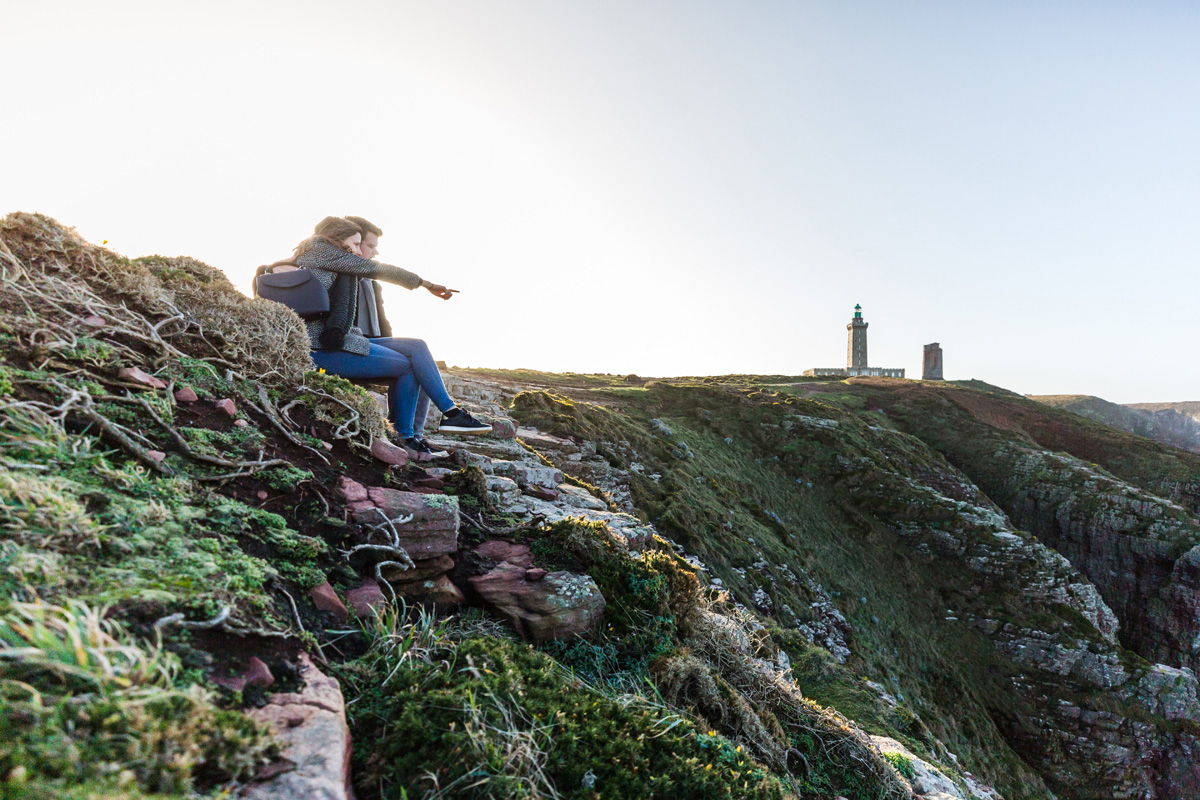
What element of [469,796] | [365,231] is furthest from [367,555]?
[365,231]

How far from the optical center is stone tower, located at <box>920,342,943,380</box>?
79438 millimetres

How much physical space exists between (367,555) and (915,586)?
21717 mm

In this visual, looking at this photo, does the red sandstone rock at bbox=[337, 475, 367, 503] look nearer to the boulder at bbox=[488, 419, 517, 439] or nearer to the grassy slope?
Answer: the boulder at bbox=[488, 419, 517, 439]

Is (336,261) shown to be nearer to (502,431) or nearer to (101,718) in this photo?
(502,431)

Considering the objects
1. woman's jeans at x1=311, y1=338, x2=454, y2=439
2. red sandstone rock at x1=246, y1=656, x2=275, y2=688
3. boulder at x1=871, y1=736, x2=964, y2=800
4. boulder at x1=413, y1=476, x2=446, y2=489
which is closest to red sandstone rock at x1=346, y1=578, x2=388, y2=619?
red sandstone rock at x1=246, y1=656, x2=275, y2=688

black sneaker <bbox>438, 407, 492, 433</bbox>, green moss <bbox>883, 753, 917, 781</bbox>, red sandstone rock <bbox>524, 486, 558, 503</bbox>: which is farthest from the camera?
red sandstone rock <bbox>524, 486, 558, 503</bbox>

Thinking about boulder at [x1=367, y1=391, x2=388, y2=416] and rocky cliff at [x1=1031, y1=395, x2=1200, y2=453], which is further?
rocky cliff at [x1=1031, y1=395, x2=1200, y2=453]

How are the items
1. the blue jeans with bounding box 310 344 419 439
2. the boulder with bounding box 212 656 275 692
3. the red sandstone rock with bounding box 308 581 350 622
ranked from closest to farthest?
the boulder with bounding box 212 656 275 692 < the red sandstone rock with bounding box 308 581 350 622 < the blue jeans with bounding box 310 344 419 439

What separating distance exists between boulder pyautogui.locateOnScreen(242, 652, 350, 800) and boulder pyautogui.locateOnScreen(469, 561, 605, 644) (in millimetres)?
1371

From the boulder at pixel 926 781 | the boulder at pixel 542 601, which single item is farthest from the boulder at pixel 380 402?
the boulder at pixel 926 781

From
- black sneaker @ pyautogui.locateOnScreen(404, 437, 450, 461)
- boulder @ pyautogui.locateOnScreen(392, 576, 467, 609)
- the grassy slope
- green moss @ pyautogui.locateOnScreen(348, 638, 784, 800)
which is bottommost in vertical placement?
the grassy slope

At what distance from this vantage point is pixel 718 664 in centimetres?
390

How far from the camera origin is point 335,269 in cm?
464

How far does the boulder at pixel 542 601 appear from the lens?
332 centimetres
